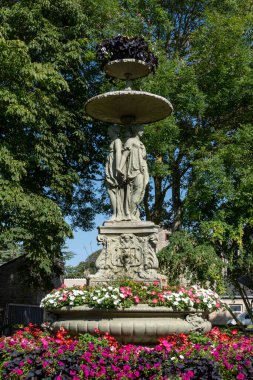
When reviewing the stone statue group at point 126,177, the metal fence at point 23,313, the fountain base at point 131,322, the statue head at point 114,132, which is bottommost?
the metal fence at point 23,313

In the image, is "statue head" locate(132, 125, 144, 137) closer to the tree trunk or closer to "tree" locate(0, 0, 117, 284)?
"tree" locate(0, 0, 117, 284)

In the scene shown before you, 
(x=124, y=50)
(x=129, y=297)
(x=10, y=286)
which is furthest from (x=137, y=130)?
(x=10, y=286)

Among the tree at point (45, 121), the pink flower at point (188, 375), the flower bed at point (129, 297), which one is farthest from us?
the tree at point (45, 121)

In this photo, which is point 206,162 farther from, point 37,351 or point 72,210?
point 37,351

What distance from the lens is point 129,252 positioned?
8609 millimetres

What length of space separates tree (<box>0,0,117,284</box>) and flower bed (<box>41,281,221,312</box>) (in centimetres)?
523

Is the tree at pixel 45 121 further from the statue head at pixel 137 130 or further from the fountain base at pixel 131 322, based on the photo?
the fountain base at pixel 131 322

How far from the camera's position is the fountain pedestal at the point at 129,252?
8.52m

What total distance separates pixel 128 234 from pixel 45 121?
23.8 ft

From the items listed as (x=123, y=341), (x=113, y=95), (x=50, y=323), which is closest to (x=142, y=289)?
(x=123, y=341)

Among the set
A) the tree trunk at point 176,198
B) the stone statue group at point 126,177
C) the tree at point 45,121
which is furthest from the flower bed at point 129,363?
the tree trunk at point 176,198

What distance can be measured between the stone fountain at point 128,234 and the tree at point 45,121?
379cm

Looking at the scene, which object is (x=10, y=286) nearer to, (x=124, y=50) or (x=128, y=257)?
(x=128, y=257)

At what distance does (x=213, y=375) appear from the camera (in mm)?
4797
